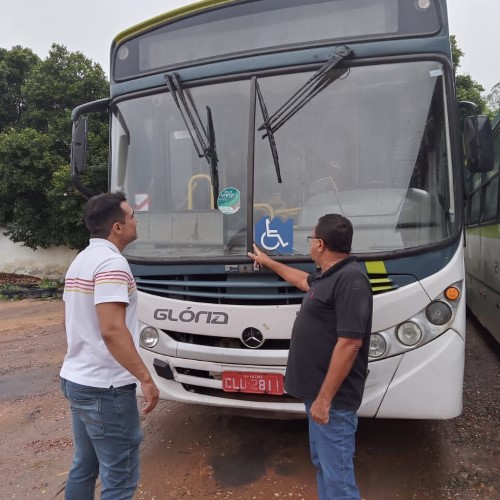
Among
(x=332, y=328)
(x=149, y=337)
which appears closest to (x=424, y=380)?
(x=332, y=328)

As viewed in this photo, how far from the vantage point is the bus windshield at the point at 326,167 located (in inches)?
117

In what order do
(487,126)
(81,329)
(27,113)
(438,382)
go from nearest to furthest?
(81,329), (438,382), (487,126), (27,113)

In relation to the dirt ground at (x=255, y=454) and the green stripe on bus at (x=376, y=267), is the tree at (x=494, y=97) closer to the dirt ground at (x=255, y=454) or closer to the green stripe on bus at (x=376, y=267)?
the dirt ground at (x=255, y=454)

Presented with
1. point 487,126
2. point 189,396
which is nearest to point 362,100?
point 487,126

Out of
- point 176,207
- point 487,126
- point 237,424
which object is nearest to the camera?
point 487,126

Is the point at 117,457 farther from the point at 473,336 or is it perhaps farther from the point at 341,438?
the point at 473,336

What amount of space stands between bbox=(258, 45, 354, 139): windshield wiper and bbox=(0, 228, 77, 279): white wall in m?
13.5

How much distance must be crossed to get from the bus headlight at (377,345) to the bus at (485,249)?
9.08 ft

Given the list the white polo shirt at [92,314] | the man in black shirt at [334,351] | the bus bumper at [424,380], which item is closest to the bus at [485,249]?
the bus bumper at [424,380]

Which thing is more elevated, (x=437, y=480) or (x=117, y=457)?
(x=117, y=457)

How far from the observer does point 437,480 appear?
311cm

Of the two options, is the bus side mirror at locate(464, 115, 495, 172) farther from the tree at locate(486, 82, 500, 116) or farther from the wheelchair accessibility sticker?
the tree at locate(486, 82, 500, 116)

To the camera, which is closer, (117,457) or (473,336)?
(117,457)

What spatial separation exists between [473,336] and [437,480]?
14.9 feet
